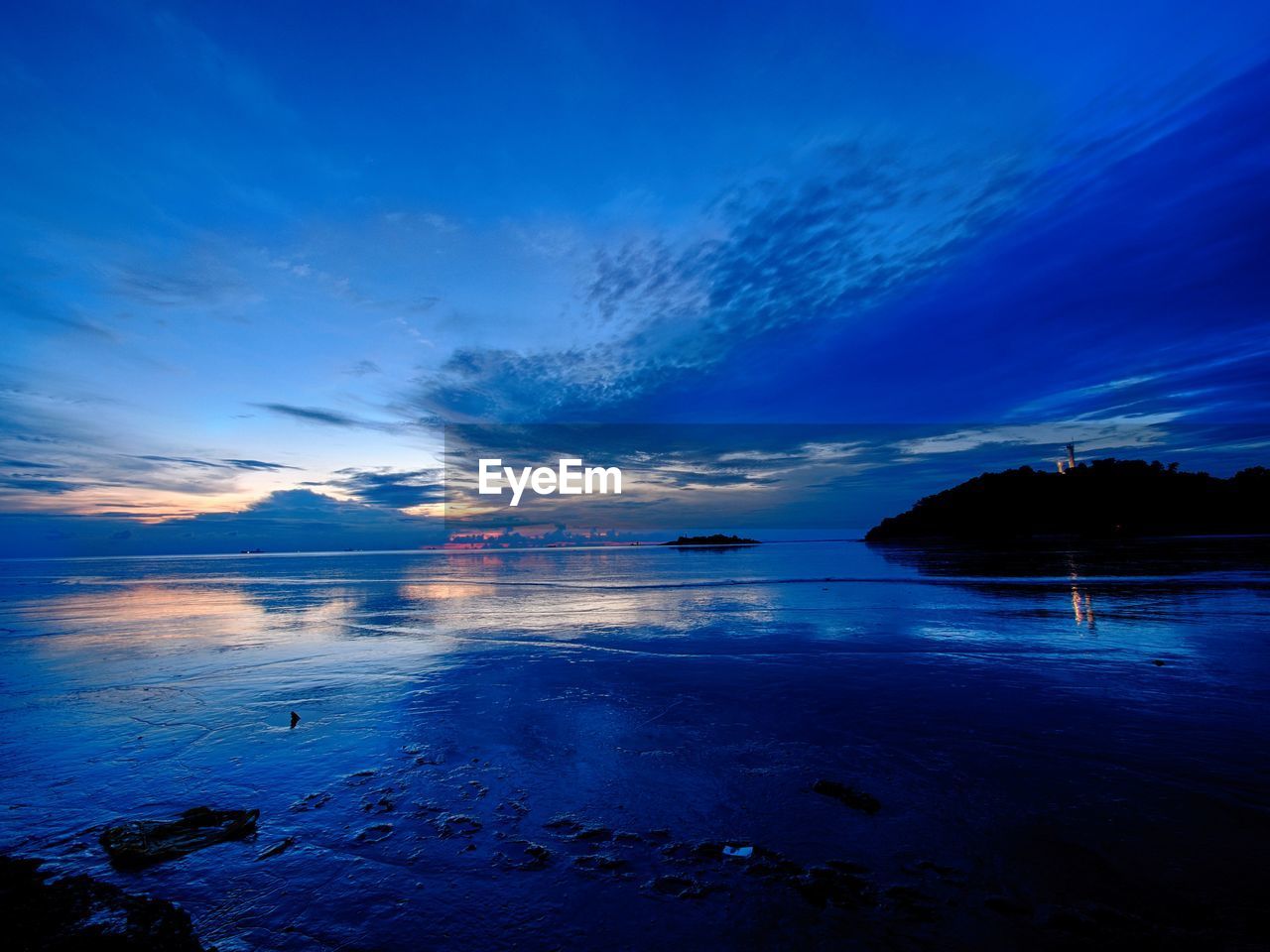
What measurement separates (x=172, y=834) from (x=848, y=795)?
6.82m

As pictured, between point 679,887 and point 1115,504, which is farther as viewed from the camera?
point 1115,504

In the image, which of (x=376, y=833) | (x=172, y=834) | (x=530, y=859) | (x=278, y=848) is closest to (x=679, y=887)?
(x=530, y=859)

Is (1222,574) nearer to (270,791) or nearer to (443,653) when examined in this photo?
(443,653)

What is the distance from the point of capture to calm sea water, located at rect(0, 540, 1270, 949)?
13.4 feet

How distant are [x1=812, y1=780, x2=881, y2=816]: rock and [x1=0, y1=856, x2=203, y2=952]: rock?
5.55m

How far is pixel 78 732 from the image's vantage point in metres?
8.81

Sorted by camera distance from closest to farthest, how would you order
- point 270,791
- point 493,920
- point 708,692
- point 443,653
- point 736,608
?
point 493,920, point 270,791, point 708,692, point 443,653, point 736,608

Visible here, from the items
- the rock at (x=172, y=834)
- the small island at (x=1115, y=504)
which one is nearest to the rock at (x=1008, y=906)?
the rock at (x=172, y=834)

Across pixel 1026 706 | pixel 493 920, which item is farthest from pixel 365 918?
pixel 1026 706

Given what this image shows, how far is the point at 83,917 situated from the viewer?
407 cm

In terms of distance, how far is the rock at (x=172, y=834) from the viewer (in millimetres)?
5008

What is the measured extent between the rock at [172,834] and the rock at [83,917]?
0.36 meters

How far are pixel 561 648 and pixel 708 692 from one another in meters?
5.91

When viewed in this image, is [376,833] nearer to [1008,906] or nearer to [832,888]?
→ [832,888]
